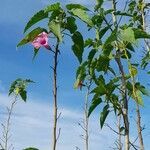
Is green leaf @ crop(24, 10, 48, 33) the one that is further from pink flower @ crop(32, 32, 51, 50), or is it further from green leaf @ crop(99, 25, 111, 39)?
green leaf @ crop(99, 25, 111, 39)

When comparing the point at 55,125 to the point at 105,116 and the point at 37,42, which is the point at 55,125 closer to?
the point at 37,42

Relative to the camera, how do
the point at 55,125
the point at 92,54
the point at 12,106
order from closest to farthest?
the point at 55,125 < the point at 92,54 < the point at 12,106

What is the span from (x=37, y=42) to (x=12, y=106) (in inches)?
254

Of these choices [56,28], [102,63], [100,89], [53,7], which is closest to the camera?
[56,28]

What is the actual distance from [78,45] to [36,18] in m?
0.26

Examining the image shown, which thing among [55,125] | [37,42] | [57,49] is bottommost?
[55,125]

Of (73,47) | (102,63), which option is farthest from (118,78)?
(73,47)

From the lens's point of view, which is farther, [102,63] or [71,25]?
[102,63]

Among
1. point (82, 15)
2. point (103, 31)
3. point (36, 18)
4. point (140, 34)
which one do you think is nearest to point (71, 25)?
point (82, 15)

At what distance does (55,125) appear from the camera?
6.01 ft

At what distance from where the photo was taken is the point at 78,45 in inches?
88.7

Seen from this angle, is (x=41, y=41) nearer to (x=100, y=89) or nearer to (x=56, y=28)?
(x=56, y=28)

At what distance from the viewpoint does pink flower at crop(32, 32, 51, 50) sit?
229 centimetres

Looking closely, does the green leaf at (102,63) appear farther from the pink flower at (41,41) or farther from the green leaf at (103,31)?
the pink flower at (41,41)
